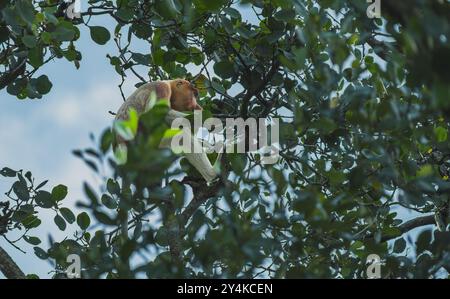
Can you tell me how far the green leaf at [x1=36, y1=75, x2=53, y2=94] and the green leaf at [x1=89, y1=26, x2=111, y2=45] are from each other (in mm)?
489

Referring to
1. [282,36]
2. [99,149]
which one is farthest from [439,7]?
[282,36]

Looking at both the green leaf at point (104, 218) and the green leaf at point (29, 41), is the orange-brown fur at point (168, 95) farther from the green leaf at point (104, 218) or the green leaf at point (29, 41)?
the green leaf at point (104, 218)

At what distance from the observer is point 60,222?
5332 millimetres

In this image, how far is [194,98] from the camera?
6227 mm

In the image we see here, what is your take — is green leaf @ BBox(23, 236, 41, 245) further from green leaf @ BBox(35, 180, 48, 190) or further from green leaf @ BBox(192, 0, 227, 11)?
green leaf @ BBox(192, 0, 227, 11)

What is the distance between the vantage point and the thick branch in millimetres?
4715

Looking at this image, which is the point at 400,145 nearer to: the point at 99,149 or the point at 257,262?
the point at 257,262

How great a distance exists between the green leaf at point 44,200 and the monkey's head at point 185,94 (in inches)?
54.3

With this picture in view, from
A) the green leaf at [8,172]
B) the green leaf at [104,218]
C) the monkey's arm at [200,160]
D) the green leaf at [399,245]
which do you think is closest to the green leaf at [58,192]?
the green leaf at [8,172]

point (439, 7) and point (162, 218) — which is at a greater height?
point (439, 7)

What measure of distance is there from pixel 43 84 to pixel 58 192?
0.82 m

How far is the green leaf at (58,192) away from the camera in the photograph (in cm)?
536

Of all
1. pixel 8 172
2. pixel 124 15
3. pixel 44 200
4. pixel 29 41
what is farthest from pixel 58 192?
pixel 124 15

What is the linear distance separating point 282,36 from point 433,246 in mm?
2765
